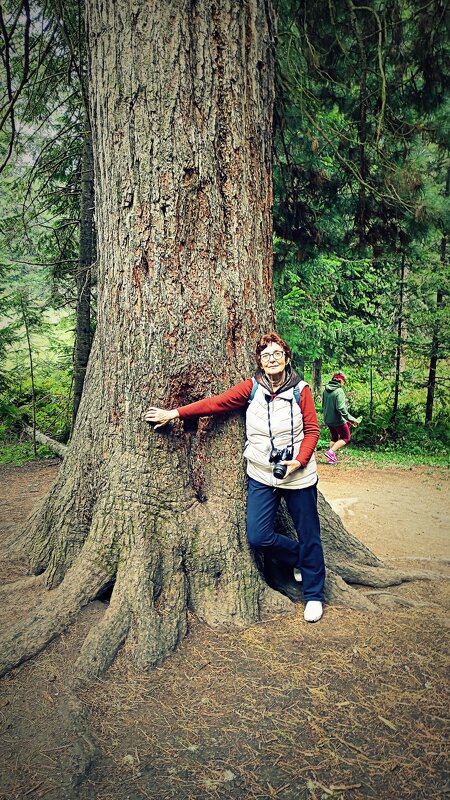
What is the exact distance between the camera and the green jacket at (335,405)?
32.8 feet

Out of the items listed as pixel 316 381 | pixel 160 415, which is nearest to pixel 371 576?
pixel 160 415

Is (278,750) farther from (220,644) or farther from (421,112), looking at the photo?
(421,112)

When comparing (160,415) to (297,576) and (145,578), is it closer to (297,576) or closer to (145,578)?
(145,578)

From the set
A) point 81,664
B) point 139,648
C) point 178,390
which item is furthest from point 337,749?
point 178,390

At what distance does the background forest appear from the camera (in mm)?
5746

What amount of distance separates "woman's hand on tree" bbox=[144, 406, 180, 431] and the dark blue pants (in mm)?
720

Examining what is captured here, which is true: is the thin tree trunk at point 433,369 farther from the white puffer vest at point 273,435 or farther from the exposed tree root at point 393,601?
the white puffer vest at point 273,435

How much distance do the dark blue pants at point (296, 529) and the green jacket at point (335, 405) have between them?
20.9ft

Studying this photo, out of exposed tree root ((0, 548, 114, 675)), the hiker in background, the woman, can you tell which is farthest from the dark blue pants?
the hiker in background

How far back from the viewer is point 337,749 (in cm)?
254

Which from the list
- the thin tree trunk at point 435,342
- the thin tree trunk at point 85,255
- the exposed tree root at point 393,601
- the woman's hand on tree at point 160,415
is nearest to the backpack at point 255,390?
the woman's hand on tree at point 160,415

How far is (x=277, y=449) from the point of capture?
3605mm

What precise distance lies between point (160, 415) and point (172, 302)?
738 millimetres

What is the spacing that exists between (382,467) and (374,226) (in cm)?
585
